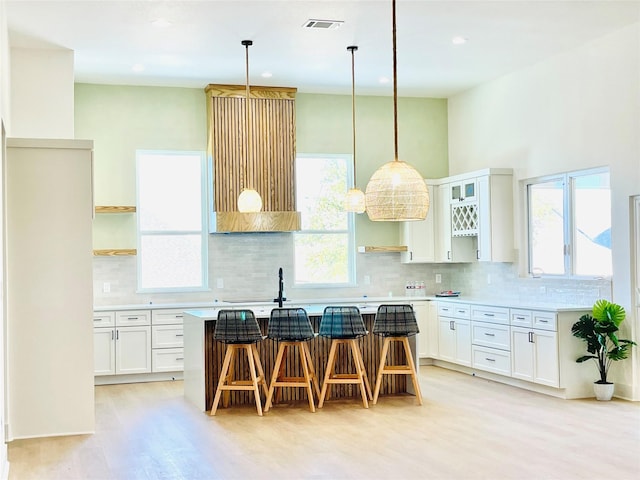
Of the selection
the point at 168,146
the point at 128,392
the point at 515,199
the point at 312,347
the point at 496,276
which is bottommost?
the point at 128,392

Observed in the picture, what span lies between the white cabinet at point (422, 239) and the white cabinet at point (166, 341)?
3.09 meters

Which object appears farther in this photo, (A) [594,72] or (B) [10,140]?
(A) [594,72]

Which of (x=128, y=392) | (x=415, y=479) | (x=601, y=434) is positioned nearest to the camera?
(x=415, y=479)

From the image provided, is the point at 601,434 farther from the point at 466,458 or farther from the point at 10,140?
the point at 10,140

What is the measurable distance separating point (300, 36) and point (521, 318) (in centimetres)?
352

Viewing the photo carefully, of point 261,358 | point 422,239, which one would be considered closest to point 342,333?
point 261,358

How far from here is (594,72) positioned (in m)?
8.00

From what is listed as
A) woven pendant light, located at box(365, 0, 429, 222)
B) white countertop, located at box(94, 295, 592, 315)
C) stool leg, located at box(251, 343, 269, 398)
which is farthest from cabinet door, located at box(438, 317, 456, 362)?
woven pendant light, located at box(365, 0, 429, 222)

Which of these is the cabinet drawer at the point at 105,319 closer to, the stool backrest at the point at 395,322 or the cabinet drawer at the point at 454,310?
the stool backrest at the point at 395,322

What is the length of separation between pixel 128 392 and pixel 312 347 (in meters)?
2.18

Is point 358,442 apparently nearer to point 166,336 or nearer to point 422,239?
point 166,336

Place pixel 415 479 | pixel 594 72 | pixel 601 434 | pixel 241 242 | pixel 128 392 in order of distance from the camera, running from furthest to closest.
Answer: pixel 241 242, pixel 128 392, pixel 594 72, pixel 601 434, pixel 415 479

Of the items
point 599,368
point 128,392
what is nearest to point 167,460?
point 128,392

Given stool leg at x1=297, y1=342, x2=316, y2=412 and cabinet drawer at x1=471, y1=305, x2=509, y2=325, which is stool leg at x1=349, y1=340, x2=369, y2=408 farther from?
cabinet drawer at x1=471, y1=305, x2=509, y2=325
